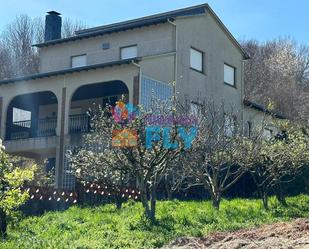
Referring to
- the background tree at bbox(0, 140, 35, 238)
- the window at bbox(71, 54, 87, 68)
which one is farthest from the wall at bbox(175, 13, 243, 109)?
the background tree at bbox(0, 140, 35, 238)

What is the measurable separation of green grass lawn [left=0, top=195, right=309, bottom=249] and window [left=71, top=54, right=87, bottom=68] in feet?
43.3

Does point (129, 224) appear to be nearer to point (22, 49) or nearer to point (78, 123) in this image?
point (78, 123)

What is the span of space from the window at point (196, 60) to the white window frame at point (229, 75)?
210cm

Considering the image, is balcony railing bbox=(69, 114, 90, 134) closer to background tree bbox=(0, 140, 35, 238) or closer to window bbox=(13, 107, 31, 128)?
window bbox=(13, 107, 31, 128)

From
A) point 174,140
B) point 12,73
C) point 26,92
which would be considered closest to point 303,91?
point 12,73

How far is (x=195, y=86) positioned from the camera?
2608 centimetres

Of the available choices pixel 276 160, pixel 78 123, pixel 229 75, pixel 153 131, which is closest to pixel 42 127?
pixel 78 123

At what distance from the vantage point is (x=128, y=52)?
26.9 m

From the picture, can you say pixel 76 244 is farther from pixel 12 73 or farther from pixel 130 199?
pixel 12 73

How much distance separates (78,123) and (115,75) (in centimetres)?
378

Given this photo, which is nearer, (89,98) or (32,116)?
(89,98)

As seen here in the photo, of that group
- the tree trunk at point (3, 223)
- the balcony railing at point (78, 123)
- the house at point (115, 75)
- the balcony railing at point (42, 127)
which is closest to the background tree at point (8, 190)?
the tree trunk at point (3, 223)

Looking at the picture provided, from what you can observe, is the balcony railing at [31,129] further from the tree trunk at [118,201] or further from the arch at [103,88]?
the tree trunk at [118,201]

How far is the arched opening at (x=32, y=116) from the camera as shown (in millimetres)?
27359
